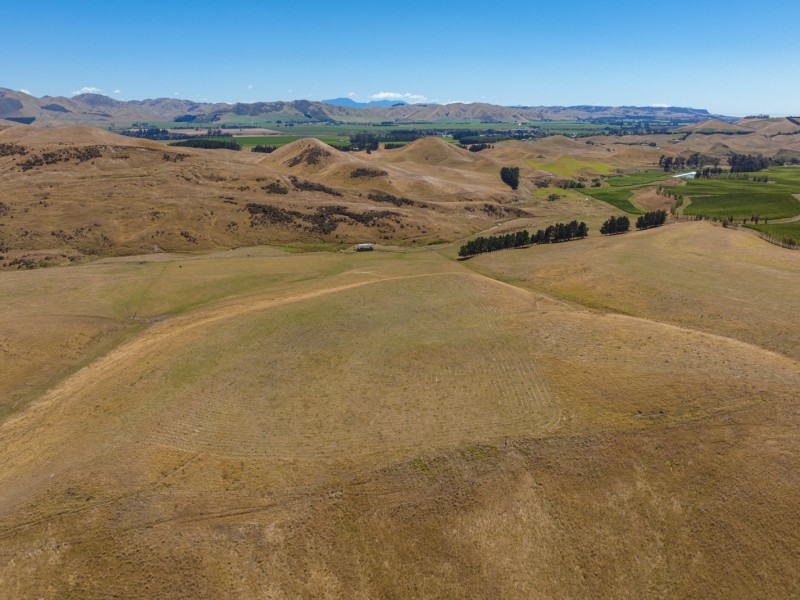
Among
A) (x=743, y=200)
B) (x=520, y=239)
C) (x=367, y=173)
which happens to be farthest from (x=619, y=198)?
(x=367, y=173)

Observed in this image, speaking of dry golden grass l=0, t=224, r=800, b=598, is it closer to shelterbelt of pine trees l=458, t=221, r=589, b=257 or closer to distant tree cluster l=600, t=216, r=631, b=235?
shelterbelt of pine trees l=458, t=221, r=589, b=257

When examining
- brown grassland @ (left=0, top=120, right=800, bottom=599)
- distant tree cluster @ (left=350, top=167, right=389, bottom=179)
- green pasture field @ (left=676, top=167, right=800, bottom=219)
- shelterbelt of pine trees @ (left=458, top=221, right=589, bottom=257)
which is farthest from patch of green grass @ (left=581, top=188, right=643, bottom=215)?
distant tree cluster @ (left=350, top=167, right=389, bottom=179)

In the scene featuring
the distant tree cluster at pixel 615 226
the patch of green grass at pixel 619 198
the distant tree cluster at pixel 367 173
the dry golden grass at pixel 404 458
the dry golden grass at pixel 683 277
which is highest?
A: the distant tree cluster at pixel 367 173

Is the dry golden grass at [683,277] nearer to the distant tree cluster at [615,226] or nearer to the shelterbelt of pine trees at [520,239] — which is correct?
the shelterbelt of pine trees at [520,239]

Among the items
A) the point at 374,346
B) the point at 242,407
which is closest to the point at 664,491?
the point at 374,346

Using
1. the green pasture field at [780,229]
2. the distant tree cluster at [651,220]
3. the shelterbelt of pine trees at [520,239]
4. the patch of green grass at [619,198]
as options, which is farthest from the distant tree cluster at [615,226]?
the patch of green grass at [619,198]
